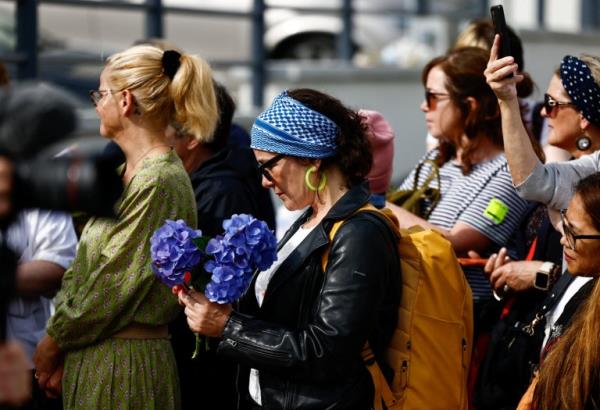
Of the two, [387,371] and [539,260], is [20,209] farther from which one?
[539,260]

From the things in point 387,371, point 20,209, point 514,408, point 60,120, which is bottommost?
point 514,408

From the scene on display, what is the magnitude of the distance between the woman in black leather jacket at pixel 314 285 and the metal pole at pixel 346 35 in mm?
6954

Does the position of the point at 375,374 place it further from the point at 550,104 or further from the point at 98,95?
the point at 98,95

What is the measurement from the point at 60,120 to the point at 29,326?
2.35 metres

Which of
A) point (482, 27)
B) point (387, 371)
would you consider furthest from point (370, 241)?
point (482, 27)

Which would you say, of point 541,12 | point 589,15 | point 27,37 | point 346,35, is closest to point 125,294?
point 27,37

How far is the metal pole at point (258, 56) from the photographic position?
950 cm

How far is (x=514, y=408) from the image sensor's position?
13.1 feet

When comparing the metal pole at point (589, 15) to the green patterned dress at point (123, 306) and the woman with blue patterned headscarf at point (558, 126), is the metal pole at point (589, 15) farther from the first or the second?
the green patterned dress at point (123, 306)

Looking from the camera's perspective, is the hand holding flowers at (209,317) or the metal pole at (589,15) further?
the metal pole at (589,15)

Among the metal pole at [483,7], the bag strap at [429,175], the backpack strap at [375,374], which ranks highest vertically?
the metal pole at [483,7]

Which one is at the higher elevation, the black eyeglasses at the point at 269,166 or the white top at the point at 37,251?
the black eyeglasses at the point at 269,166

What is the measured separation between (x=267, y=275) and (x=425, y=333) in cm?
55

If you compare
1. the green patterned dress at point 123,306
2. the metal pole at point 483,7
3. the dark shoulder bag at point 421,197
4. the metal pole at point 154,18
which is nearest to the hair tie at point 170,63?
the green patterned dress at point 123,306
